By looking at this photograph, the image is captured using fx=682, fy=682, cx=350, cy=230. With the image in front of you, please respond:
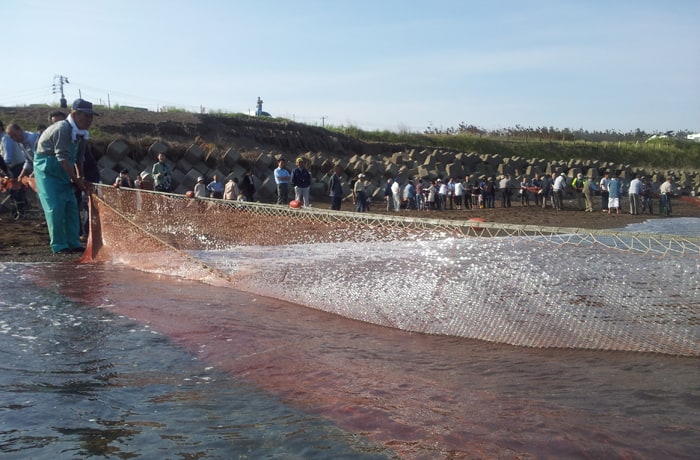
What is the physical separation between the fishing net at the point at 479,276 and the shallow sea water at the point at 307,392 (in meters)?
0.16

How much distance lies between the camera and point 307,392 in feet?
11.1

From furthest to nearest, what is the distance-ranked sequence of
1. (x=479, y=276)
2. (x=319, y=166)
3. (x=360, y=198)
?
(x=319, y=166) → (x=360, y=198) → (x=479, y=276)

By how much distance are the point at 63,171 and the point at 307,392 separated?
486 centimetres

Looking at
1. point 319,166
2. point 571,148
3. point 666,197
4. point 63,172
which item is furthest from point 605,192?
point 571,148

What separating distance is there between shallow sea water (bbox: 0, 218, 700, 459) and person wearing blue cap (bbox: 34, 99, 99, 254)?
2.29 metres

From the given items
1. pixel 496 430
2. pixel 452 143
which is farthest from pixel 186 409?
pixel 452 143

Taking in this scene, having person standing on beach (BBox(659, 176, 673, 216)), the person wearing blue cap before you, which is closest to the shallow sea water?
the person wearing blue cap

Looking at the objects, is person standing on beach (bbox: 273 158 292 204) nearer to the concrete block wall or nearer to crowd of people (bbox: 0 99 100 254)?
the concrete block wall

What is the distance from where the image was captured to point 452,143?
50.5 metres

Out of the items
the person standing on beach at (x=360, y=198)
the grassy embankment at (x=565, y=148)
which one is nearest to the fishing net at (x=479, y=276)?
the person standing on beach at (x=360, y=198)

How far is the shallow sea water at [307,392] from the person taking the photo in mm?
2734

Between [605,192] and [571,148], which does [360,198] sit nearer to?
[605,192]

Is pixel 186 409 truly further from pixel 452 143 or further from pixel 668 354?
pixel 452 143

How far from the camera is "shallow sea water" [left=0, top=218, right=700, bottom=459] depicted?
273 cm
